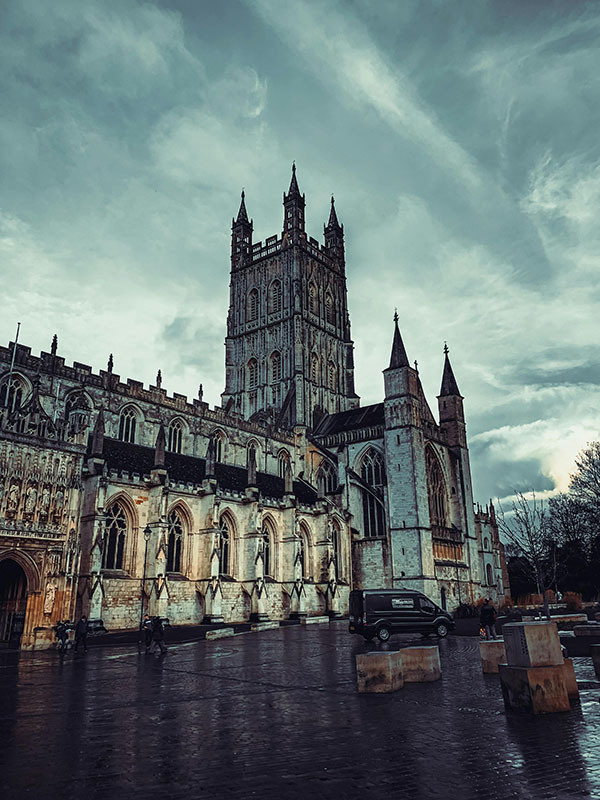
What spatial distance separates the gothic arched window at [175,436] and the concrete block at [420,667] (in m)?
33.6

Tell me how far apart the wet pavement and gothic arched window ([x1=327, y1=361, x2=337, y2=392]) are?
51426 millimetres

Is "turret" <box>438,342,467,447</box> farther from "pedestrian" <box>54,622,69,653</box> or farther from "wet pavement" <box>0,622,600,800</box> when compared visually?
"wet pavement" <box>0,622,600,800</box>

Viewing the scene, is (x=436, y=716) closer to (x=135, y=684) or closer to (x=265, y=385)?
(x=135, y=684)

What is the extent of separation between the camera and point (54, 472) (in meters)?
27.2

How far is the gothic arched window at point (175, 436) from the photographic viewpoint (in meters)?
44.1

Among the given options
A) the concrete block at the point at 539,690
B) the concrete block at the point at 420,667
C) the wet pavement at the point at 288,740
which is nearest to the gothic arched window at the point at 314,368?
the wet pavement at the point at 288,740

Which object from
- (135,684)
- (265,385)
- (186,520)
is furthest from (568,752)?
(265,385)

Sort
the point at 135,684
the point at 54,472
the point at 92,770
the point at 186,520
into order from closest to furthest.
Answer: the point at 92,770, the point at 135,684, the point at 54,472, the point at 186,520

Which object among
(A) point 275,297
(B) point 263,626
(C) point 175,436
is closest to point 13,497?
(B) point 263,626

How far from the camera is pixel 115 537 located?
31.0m

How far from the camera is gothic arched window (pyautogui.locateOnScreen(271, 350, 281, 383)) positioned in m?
62.3

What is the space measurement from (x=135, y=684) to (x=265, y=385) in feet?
164

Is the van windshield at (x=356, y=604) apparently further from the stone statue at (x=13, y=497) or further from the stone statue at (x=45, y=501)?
the stone statue at (x=13, y=497)

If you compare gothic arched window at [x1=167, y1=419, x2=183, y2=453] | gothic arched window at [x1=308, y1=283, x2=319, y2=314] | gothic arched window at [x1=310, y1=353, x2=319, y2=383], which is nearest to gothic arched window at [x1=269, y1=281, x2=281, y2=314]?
gothic arched window at [x1=308, y1=283, x2=319, y2=314]
